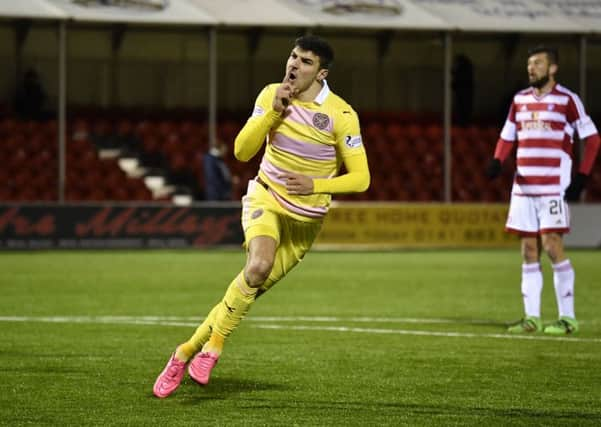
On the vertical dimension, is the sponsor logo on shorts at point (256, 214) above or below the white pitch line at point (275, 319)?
above

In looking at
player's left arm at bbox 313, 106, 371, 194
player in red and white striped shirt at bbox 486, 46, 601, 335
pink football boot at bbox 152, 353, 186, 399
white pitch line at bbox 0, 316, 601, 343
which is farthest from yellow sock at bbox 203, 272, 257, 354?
player in red and white striped shirt at bbox 486, 46, 601, 335

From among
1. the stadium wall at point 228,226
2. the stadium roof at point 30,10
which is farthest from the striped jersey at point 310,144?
the stadium roof at point 30,10

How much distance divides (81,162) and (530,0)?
35.1 feet

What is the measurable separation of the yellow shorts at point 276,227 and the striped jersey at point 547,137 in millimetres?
3816

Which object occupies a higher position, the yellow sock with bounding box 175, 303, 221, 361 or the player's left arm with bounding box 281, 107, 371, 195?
the player's left arm with bounding box 281, 107, 371, 195

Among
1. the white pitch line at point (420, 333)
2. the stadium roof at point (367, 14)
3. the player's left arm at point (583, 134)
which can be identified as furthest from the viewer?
the stadium roof at point (367, 14)

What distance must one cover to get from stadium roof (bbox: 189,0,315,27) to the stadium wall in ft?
14.3

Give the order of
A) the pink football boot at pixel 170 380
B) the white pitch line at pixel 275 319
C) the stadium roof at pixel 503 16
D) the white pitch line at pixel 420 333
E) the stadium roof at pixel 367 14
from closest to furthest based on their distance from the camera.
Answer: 1. the pink football boot at pixel 170 380
2. the white pitch line at pixel 420 333
3. the white pitch line at pixel 275 319
4. the stadium roof at pixel 367 14
5. the stadium roof at pixel 503 16

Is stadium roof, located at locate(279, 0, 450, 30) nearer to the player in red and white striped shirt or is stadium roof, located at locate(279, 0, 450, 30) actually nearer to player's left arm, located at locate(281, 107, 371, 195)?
the player in red and white striped shirt

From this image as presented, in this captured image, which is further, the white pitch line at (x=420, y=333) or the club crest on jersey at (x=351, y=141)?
the white pitch line at (x=420, y=333)

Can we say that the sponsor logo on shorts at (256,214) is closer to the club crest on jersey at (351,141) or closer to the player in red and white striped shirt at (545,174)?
the club crest on jersey at (351,141)

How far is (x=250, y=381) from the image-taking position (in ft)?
26.8

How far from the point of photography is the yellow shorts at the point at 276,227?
779cm

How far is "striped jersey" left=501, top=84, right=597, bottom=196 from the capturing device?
11.4 m
